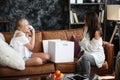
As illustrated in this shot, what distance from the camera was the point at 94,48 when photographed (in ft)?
14.7

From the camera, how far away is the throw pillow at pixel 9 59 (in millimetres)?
4039

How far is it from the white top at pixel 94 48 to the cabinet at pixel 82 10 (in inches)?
63.4

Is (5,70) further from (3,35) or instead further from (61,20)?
(61,20)

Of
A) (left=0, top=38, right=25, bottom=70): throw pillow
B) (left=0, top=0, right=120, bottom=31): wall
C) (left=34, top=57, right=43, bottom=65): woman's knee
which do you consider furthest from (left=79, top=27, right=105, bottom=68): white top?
(left=0, top=0, right=120, bottom=31): wall

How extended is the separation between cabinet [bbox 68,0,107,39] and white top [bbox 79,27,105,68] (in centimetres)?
161

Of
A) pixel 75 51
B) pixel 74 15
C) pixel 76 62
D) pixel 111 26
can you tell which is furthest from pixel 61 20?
pixel 76 62

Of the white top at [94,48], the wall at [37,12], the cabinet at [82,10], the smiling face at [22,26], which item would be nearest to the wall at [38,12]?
the wall at [37,12]

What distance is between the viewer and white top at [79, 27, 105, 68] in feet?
14.5

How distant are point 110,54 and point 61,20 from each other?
6.46 feet

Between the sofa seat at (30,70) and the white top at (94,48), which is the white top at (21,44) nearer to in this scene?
the sofa seat at (30,70)

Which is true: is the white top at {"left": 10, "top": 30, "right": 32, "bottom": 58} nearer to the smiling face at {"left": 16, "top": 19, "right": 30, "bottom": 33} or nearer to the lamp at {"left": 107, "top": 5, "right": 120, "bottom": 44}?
the smiling face at {"left": 16, "top": 19, "right": 30, "bottom": 33}

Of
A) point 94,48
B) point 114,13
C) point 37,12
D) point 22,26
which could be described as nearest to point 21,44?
point 22,26

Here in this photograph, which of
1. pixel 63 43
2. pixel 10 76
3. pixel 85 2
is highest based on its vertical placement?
pixel 85 2

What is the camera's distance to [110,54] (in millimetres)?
4664
